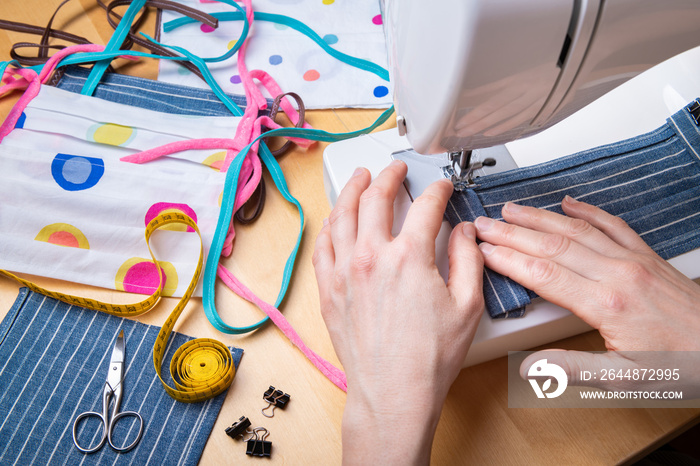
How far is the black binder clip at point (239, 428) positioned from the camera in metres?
0.80

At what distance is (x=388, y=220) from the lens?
2.53 ft

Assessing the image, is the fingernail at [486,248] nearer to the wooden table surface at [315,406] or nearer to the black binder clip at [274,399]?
the wooden table surface at [315,406]

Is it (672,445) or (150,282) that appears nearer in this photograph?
(150,282)

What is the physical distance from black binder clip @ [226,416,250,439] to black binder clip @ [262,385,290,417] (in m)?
0.03

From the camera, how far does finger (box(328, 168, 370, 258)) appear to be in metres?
0.77

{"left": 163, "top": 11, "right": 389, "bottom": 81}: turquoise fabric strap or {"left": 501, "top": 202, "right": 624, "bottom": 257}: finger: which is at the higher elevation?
{"left": 163, "top": 11, "right": 389, "bottom": 81}: turquoise fabric strap

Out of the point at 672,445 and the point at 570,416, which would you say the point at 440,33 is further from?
the point at 672,445

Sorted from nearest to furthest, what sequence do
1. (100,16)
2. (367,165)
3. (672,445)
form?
(367,165) → (100,16) → (672,445)

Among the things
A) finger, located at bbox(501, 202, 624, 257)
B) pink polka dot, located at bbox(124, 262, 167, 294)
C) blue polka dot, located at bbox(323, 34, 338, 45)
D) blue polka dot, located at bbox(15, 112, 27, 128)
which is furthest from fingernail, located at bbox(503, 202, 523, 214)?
blue polka dot, located at bbox(15, 112, 27, 128)

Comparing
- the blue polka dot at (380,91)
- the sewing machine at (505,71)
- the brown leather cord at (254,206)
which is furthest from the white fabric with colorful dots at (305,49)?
the sewing machine at (505,71)

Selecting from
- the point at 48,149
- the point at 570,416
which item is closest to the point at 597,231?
the point at 570,416

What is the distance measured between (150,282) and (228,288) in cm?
14

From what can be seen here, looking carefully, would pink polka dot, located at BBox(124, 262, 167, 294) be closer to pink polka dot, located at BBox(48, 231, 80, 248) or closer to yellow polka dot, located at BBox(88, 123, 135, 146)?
pink polka dot, located at BBox(48, 231, 80, 248)

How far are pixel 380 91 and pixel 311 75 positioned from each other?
17 centimetres
